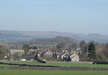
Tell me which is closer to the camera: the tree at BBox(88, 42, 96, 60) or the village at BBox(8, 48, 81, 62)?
the tree at BBox(88, 42, 96, 60)

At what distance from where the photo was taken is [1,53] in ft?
301

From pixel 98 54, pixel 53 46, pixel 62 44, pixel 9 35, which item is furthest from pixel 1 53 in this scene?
pixel 9 35

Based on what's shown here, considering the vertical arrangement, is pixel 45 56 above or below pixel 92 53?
below

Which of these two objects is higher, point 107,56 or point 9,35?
point 9,35

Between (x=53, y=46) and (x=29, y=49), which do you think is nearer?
(x=29, y=49)

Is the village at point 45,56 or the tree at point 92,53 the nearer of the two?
the tree at point 92,53

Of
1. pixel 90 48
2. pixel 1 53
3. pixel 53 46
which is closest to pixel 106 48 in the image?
pixel 90 48

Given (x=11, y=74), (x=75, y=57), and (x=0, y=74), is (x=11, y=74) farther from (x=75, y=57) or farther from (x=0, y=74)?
(x=75, y=57)

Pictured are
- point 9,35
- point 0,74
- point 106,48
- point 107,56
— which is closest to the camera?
→ point 0,74

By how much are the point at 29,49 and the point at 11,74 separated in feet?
294

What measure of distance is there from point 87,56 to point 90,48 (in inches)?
116

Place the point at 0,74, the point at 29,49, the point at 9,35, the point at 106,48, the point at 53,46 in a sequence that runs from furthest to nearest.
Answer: the point at 9,35, the point at 53,46, the point at 29,49, the point at 106,48, the point at 0,74

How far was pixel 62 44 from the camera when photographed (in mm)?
148750

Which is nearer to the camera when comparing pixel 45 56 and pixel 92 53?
pixel 92 53
